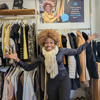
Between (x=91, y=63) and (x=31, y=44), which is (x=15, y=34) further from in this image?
(x=91, y=63)

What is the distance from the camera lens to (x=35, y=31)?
5.75ft

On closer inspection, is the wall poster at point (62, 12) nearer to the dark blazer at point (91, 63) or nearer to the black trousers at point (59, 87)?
the dark blazer at point (91, 63)

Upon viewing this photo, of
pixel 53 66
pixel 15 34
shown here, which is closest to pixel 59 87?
pixel 53 66

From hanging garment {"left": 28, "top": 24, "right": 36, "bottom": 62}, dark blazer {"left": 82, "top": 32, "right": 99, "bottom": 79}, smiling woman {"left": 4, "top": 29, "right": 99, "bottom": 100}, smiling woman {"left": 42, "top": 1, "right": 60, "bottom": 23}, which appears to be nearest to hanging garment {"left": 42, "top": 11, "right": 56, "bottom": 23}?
smiling woman {"left": 42, "top": 1, "right": 60, "bottom": 23}

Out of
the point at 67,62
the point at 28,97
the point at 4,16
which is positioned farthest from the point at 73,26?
the point at 28,97

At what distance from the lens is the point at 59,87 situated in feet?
4.39

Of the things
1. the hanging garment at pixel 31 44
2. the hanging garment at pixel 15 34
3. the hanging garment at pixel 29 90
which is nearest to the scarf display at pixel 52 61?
the hanging garment at pixel 31 44

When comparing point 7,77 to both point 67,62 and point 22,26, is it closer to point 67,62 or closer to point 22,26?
point 22,26

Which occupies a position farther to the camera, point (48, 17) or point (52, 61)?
point (48, 17)

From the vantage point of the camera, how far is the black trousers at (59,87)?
1312 millimetres

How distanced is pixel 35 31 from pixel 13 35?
1.27ft

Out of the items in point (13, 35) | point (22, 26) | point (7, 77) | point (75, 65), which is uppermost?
point (22, 26)

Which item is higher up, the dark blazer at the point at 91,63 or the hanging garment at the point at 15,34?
the hanging garment at the point at 15,34

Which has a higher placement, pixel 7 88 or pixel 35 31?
pixel 35 31
